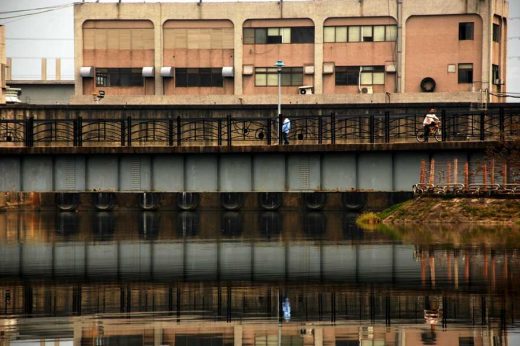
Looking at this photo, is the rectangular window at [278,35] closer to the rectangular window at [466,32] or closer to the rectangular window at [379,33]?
the rectangular window at [379,33]

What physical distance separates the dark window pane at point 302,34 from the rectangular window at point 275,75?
2100 millimetres

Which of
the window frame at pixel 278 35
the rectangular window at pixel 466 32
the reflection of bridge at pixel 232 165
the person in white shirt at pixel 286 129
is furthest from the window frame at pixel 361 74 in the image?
the reflection of bridge at pixel 232 165

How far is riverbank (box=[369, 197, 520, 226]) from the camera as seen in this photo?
1892 inches

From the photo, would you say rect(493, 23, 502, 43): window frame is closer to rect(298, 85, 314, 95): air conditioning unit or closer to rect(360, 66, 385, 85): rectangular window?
rect(360, 66, 385, 85): rectangular window

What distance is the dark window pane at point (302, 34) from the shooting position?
316 ft

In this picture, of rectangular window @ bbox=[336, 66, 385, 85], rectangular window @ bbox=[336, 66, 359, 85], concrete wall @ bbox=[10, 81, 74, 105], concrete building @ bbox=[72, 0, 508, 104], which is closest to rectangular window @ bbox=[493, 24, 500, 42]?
concrete building @ bbox=[72, 0, 508, 104]

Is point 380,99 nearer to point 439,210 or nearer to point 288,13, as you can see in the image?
point 288,13

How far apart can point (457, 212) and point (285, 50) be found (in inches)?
1915

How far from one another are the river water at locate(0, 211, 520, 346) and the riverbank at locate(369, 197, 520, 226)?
→ 1912mm

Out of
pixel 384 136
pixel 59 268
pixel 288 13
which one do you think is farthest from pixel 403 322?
pixel 288 13

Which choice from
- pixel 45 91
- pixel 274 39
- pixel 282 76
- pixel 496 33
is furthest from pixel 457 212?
pixel 45 91

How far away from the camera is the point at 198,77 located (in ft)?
317

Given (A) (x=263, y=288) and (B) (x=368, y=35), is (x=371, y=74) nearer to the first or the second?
(B) (x=368, y=35)

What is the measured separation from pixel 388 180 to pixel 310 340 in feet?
113
